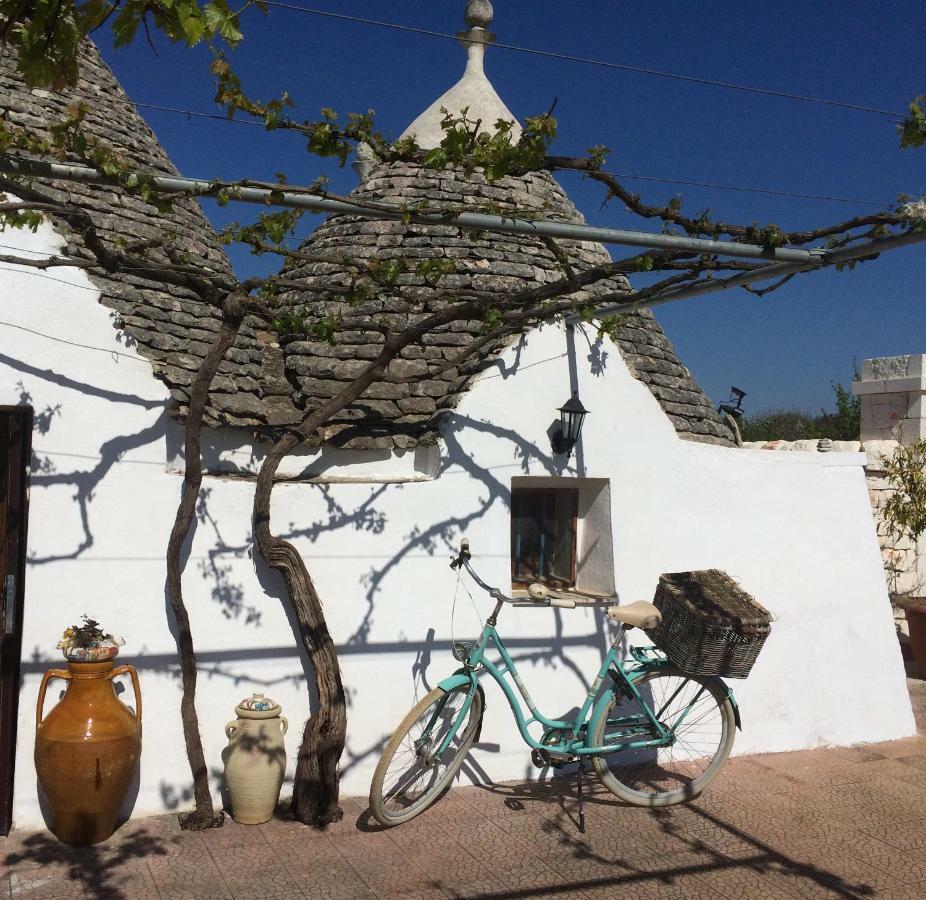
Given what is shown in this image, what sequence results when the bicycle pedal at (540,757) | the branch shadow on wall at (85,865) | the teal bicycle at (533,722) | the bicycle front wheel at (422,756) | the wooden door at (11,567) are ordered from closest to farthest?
the branch shadow on wall at (85,865) < the wooden door at (11,567) < the bicycle front wheel at (422,756) < the teal bicycle at (533,722) < the bicycle pedal at (540,757)

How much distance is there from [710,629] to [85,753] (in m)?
3.44

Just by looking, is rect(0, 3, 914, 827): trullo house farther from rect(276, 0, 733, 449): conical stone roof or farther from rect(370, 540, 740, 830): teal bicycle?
rect(370, 540, 740, 830): teal bicycle

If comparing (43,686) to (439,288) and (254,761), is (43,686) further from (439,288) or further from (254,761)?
(439,288)

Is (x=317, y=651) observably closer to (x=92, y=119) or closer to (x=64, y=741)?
(x=64, y=741)

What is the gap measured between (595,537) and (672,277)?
2094 mm

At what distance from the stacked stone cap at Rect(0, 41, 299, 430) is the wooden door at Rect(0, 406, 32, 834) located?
82 centimetres

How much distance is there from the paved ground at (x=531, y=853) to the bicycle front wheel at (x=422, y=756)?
142 mm

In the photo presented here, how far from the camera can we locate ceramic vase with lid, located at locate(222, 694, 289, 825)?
5.27 meters

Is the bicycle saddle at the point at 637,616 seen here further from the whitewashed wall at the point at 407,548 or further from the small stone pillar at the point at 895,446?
the small stone pillar at the point at 895,446

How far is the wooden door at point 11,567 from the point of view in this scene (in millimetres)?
5078

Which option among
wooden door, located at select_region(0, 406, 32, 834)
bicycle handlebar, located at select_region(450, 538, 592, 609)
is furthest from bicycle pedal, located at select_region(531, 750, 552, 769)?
wooden door, located at select_region(0, 406, 32, 834)

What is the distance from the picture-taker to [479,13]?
8.38 m

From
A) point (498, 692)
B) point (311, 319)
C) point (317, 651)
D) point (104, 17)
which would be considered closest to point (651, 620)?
point (498, 692)

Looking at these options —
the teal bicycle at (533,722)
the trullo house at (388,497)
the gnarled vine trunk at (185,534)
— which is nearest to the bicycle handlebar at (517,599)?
the teal bicycle at (533,722)
